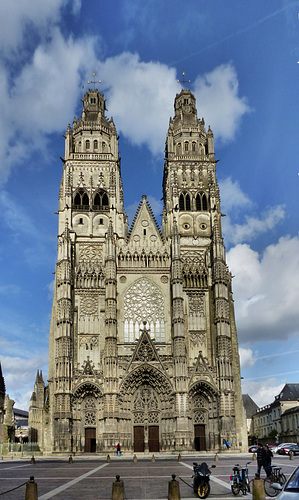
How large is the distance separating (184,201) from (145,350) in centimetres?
1805

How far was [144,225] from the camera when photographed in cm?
5622

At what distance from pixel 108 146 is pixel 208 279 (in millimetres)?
20588

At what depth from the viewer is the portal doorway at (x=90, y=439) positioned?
47812 mm

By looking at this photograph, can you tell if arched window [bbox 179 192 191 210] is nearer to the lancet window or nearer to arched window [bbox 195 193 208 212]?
arched window [bbox 195 193 208 212]

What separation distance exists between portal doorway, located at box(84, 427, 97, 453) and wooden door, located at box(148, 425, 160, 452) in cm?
512

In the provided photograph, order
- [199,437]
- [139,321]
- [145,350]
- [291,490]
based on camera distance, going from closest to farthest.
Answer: [291,490] → [199,437] → [145,350] → [139,321]

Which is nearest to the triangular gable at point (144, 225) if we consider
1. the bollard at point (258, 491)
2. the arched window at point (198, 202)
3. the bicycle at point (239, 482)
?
the arched window at point (198, 202)

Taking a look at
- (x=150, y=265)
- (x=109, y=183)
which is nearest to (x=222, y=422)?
(x=150, y=265)

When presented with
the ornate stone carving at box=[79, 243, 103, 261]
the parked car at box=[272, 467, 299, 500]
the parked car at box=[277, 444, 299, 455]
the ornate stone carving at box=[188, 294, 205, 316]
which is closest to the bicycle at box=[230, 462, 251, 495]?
the parked car at box=[272, 467, 299, 500]

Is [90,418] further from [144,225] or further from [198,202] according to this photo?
[198,202]

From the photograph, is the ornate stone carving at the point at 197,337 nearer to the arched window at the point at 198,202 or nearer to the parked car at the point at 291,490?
the arched window at the point at 198,202

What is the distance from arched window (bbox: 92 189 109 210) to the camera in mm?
57438

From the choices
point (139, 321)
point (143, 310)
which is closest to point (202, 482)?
point (139, 321)

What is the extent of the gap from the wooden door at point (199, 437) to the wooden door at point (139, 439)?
16.4ft
